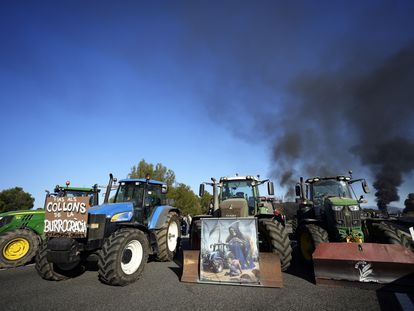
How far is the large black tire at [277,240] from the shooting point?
19.7 ft

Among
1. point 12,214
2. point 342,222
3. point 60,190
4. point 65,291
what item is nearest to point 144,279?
point 65,291

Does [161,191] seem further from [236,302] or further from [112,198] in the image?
[236,302]

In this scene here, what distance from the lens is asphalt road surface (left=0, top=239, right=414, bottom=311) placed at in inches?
164

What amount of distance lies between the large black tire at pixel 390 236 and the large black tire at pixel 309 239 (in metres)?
1.38

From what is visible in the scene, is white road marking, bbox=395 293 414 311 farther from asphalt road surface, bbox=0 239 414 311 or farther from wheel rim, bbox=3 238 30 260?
wheel rim, bbox=3 238 30 260

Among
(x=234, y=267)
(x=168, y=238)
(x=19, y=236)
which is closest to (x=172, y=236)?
(x=168, y=238)

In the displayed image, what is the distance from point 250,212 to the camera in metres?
8.34

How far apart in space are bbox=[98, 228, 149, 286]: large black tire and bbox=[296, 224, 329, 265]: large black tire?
413cm

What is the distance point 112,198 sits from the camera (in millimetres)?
7891

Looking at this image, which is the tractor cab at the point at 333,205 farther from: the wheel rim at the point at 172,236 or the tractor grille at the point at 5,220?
the tractor grille at the point at 5,220

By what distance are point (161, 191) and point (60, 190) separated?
15.9ft

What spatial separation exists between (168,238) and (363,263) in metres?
5.27

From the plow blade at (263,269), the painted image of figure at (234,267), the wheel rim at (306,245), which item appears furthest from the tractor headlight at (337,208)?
the painted image of figure at (234,267)

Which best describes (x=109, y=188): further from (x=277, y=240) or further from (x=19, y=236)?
(x=277, y=240)
